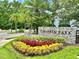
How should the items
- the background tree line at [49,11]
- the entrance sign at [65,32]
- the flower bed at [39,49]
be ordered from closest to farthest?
1. the flower bed at [39,49]
2. the entrance sign at [65,32]
3. the background tree line at [49,11]

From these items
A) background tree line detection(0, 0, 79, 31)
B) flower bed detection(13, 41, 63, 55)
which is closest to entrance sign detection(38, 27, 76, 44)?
background tree line detection(0, 0, 79, 31)

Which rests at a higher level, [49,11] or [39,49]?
[49,11]

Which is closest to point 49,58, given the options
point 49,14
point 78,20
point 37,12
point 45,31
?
point 45,31

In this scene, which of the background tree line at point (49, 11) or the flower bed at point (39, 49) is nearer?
the flower bed at point (39, 49)

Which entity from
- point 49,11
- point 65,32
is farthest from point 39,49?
point 49,11

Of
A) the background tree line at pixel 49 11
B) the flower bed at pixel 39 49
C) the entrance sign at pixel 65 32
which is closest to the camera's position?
the flower bed at pixel 39 49

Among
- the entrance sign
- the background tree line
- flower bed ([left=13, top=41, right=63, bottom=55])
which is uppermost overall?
the background tree line

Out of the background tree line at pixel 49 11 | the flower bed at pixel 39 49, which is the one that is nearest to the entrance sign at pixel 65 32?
the background tree line at pixel 49 11

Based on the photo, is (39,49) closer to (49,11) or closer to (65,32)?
(65,32)

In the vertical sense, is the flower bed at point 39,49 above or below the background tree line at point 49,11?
below

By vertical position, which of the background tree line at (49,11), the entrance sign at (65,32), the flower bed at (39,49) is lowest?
the flower bed at (39,49)

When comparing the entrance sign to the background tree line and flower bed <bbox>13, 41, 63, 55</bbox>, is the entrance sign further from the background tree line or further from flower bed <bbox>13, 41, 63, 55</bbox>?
flower bed <bbox>13, 41, 63, 55</bbox>

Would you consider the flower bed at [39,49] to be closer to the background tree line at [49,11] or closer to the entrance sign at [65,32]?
the entrance sign at [65,32]

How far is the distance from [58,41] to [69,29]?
53.8 inches
